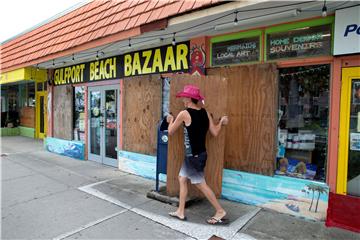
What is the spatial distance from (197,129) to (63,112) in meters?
6.39

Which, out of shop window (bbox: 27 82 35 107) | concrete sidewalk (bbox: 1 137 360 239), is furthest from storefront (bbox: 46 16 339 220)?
shop window (bbox: 27 82 35 107)

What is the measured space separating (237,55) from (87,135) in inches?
195

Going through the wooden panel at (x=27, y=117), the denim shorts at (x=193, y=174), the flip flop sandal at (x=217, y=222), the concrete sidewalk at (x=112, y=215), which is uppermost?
the wooden panel at (x=27, y=117)

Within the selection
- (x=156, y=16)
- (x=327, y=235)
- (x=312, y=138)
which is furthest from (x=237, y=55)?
(x=327, y=235)

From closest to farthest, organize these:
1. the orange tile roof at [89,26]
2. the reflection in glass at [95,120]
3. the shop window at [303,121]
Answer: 1. the shop window at [303,121]
2. the orange tile roof at [89,26]
3. the reflection in glass at [95,120]

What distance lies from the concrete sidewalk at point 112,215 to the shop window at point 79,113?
7.44ft

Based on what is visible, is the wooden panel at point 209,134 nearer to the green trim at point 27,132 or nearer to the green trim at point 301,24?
the green trim at point 301,24

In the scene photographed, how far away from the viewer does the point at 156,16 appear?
4391 millimetres

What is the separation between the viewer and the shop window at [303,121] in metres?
3.84

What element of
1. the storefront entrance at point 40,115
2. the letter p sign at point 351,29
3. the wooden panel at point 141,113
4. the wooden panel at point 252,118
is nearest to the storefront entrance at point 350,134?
the letter p sign at point 351,29

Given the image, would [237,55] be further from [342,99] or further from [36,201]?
[36,201]

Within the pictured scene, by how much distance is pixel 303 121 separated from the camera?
4.08m

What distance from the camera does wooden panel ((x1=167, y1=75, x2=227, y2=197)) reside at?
13.3 ft

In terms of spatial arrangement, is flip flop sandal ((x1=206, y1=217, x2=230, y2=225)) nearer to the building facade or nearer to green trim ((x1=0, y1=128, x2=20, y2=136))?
the building facade
